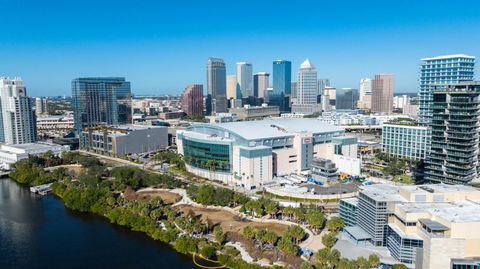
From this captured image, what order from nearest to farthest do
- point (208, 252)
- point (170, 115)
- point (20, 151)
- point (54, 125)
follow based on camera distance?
point (208, 252) < point (20, 151) < point (54, 125) < point (170, 115)

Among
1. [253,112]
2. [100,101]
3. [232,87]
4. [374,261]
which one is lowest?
[374,261]

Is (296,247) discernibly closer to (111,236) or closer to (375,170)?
(111,236)

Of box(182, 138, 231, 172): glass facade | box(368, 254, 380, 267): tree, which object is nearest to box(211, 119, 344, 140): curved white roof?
box(182, 138, 231, 172): glass facade

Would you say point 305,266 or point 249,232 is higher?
point 249,232

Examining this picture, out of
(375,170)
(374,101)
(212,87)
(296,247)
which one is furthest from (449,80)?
(212,87)

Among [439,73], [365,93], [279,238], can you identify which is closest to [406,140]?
[439,73]

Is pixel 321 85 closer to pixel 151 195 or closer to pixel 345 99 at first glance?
pixel 345 99

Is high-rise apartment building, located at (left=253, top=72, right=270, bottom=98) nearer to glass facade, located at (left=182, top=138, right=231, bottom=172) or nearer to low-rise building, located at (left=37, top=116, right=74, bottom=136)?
low-rise building, located at (left=37, top=116, right=74, bottom=136)
